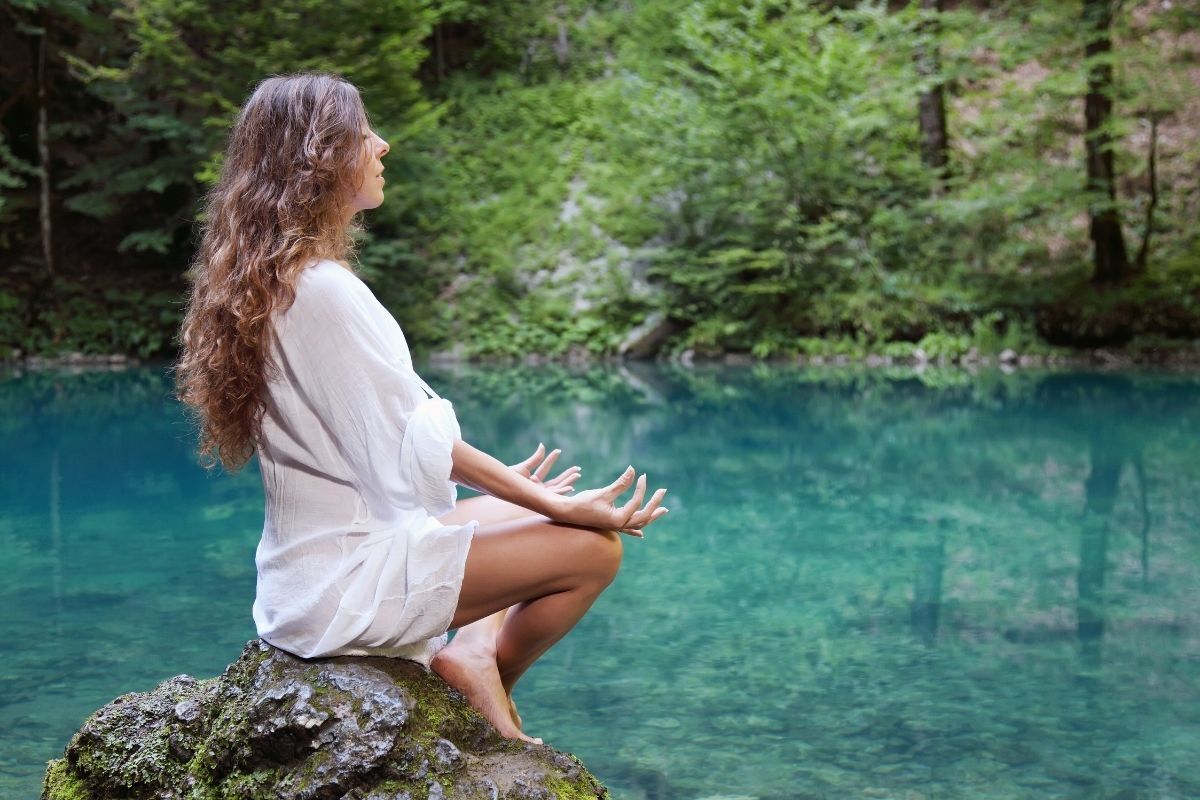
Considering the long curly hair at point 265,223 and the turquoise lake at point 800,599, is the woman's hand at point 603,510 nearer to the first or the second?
the long curly hair at point 265,223

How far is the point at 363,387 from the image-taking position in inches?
85.6

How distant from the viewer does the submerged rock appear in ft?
6.88

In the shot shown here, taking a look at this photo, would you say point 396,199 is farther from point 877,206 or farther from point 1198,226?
point 1198,226

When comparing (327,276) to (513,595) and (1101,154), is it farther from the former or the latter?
(1101,154)

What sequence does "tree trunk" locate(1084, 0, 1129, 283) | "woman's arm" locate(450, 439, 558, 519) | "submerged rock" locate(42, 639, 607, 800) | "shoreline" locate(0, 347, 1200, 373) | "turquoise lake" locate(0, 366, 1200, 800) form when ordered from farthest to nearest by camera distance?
"shoreline" locate(0, 347, 1200, 373) < "tree trunk" locate(1084, 0, 1129, 283) < "turquoise lake" locate(0, 366, 1200, 800) < "woman's arm" locate(450, 439, 558, 519) < "submerged rock" locate(42, 639, 607, 800)

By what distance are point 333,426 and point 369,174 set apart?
0.50 metres

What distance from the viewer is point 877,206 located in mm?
15633

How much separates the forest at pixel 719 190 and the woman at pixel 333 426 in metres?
12.0

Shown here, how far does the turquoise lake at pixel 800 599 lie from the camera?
3379 mm

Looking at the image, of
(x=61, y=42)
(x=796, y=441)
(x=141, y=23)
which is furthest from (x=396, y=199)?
(x=796, y=441)

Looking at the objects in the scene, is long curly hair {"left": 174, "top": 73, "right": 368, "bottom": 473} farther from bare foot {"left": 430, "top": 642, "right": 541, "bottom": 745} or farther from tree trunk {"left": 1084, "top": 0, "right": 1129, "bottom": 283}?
tree trunk {"left": 1084, "top": 0, "right": 1129, "bottom": 283}

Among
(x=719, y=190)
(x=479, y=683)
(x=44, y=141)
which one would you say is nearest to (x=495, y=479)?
(x=479, y=683)

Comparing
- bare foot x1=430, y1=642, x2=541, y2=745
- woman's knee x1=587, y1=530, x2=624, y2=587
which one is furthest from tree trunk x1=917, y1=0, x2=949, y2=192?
bare foot x1=430, y1=642, x2=541, y2=745

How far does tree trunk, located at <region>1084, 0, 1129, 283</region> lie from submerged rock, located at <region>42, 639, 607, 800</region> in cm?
1237
